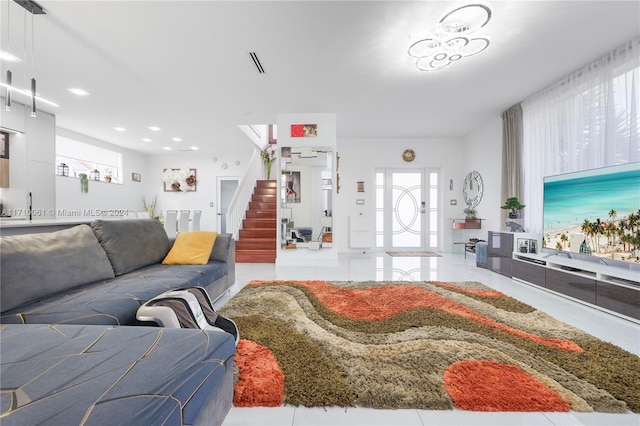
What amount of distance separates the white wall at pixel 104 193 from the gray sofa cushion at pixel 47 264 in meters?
4.32

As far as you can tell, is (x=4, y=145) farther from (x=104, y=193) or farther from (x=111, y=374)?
(x=111, y=374)

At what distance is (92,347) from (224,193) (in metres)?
7.62

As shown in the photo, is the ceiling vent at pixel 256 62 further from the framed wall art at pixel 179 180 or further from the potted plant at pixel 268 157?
the framed wall art at pixel 179 180

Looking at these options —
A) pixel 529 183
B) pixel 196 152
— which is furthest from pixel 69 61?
pixel 529 183

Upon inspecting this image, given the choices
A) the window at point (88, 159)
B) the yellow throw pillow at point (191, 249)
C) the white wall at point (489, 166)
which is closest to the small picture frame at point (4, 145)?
the window at point (88, 159)

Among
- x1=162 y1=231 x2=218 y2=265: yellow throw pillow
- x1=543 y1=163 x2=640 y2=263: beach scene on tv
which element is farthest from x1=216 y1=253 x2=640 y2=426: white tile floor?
x1=543 y1=163 x2=640 y2=263: beach scene on tv

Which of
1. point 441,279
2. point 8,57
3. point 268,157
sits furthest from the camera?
point 268,157

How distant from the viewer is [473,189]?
5.82 metres

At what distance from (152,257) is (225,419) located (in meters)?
1.92

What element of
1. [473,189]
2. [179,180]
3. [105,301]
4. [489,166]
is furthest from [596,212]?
[179,180]

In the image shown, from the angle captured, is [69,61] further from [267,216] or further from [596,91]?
[596,91]

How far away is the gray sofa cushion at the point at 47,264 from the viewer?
144 cm

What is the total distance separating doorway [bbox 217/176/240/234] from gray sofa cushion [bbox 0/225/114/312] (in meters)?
6.19

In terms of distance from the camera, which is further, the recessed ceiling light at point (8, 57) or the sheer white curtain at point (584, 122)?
the recessed ceiling light at point (8, 57)
